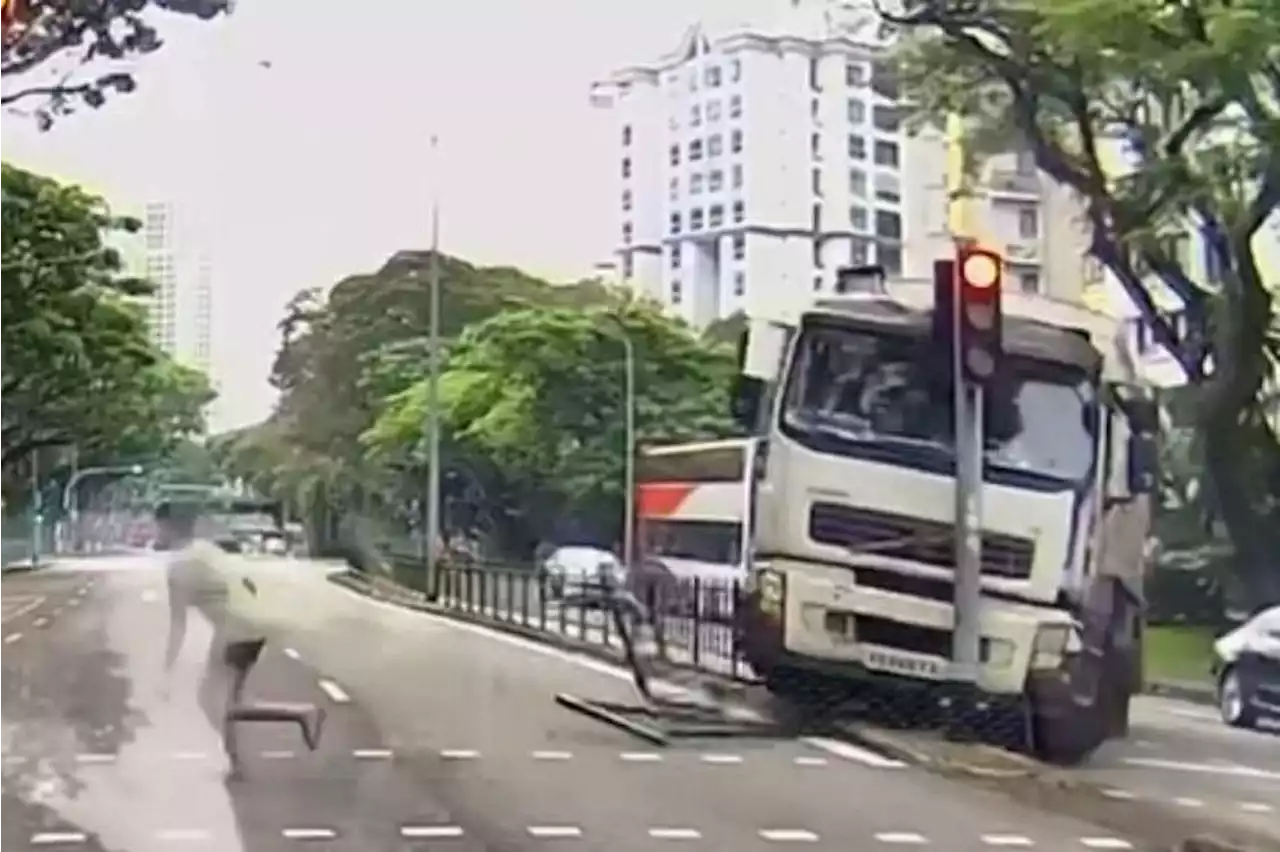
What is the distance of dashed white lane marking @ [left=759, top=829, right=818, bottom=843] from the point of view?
11.0ft

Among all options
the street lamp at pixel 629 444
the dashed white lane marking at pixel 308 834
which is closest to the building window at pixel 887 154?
the street lamp at pixel 629 444

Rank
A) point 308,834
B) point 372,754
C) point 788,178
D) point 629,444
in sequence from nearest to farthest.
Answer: point 308,834 → point 372,754 → point 629,444 → point 788,178

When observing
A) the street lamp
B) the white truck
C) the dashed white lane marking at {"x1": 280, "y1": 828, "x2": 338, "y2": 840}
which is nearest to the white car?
the street lamp

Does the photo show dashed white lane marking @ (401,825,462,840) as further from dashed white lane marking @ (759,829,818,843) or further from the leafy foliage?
the leafy foliage

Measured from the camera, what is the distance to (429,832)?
11.0ft

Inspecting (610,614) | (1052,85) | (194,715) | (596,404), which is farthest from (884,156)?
(194,715)

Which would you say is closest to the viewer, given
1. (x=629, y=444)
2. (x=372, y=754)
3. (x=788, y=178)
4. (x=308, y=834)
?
(x=308, y=834)

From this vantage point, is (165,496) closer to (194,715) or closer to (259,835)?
(194,715)

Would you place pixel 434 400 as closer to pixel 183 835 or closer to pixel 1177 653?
pixel 183 835

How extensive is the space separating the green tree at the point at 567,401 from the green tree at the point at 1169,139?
60 cm

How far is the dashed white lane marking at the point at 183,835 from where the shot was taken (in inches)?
130

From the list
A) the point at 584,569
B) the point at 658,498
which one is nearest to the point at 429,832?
the point at 584,569

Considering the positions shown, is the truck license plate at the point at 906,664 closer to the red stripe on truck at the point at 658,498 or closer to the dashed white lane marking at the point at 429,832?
the red stripe on truck at the point at 658,498

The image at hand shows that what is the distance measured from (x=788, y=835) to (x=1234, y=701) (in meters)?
0.77
